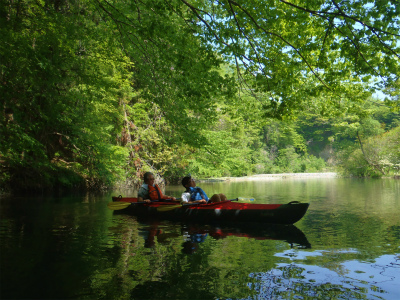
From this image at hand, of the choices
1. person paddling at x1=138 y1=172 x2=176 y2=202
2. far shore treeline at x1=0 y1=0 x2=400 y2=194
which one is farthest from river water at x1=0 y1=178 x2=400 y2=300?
far shore treeline at x1=0 y1=0 x2=400 y2=194

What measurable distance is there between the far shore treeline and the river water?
263 centimetres

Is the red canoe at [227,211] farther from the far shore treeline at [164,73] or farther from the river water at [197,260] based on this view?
the far shore treeline at [164,73]

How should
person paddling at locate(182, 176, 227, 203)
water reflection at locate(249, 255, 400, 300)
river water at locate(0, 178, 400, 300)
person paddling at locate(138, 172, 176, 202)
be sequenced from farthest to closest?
person paddling at locate(138, 172, 176, 202), person paddling at locate(182, 176, 227, 203), river water at locate(0, 178, 400, 300), water reflection at locate(249, 255, 400, 300)

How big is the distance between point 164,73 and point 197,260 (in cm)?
477

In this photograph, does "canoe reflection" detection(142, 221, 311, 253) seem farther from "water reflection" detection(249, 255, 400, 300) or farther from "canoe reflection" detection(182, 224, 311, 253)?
"water reflection" detection(249, 255, 400, 300)

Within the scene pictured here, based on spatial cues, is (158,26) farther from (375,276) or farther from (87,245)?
(375,276)

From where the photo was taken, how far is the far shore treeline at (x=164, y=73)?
6.45 metres

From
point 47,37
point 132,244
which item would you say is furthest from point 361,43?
point 47,37

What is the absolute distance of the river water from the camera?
4059mm

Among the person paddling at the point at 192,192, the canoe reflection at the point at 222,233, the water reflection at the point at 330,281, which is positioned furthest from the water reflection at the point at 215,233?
the water reflection at the point at 330,281

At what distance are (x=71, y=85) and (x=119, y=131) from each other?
17.4 ft

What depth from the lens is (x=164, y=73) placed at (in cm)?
862

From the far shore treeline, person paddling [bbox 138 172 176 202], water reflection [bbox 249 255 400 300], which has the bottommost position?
water reflection [bbox 249 255 400 300]

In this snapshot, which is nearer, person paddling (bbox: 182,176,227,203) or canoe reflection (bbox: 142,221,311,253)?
canoe reflection (bbox: 142,221,311,253)
